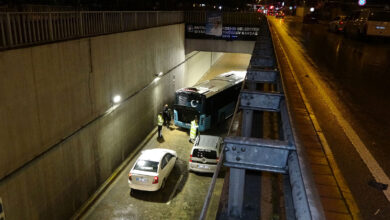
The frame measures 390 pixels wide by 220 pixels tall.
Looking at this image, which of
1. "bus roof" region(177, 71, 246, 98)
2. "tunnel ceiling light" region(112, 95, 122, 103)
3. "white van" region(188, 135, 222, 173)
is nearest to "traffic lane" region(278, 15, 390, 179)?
"white van" region(188, 135, 222, 173)

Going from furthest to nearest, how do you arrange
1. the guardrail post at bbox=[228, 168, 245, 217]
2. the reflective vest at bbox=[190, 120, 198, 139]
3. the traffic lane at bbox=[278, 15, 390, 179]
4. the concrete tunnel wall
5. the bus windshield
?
the bus windshield → the reflective vest at bbox=[190, 120, 198, 139] → the concrete tunnel wall → the traffic lane at bbox=[278, 15, 390, 179] → the guardrail post at bbox=[228, 168, 245, 217]

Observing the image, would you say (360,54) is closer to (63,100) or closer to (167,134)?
(167,134)

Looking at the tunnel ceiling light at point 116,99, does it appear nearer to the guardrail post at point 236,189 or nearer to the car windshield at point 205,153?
the car windshield at point 205,153

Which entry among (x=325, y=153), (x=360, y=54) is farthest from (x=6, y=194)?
(x=360, y=54)

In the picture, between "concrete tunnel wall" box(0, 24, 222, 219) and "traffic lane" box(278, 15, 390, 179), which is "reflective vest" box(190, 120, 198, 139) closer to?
"concrete tunnel wall" box(0, 24, 222, 219)

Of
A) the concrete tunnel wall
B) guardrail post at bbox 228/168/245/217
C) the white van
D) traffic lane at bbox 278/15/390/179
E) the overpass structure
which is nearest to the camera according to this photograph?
the overpass structure

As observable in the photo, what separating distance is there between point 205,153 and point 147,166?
9.22 ft

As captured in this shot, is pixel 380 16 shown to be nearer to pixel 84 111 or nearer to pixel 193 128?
pixel 193 128

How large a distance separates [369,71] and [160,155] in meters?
8.79

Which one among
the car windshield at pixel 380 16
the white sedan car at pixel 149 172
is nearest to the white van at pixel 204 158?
the white sedan car at pixel 149 172

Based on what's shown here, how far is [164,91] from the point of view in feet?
70.7

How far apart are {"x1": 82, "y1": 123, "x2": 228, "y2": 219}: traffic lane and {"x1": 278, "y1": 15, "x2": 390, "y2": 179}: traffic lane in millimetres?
5325

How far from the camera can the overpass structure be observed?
10.2 feet

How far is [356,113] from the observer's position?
736 cm
